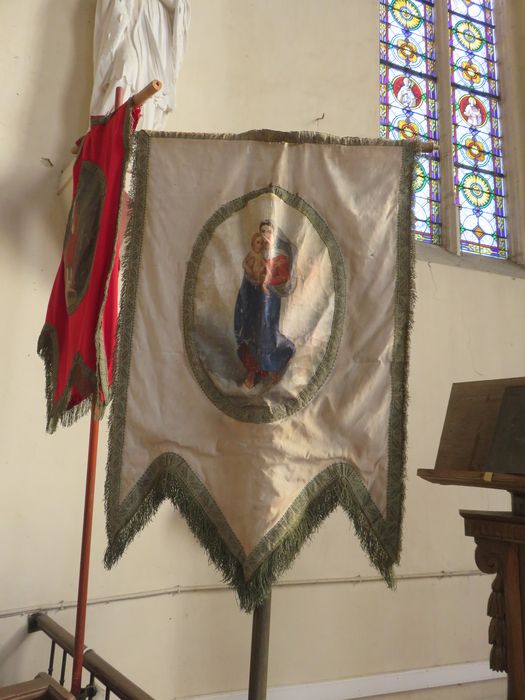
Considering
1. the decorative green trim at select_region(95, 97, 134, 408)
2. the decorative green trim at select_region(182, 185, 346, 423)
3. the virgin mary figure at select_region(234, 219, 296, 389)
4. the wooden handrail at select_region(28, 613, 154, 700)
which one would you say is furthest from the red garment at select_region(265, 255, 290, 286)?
the wooden handrail at select_region(28, 613, 154, 700)

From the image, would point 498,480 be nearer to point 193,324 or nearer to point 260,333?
point 260,333

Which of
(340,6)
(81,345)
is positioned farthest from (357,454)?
(340,6)

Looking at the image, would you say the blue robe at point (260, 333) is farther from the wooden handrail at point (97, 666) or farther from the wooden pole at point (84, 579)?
the wooden handrail at point (97, 666)

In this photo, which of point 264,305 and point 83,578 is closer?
point 264,305

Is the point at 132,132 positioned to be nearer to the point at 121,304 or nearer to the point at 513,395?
the point at 121,304

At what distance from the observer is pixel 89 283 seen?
94.7 inches

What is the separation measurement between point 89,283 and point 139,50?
181 centimetres

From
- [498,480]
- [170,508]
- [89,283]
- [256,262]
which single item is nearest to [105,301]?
[89,283]

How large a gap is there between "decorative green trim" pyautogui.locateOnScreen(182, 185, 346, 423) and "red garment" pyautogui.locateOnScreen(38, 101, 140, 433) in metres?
0.33

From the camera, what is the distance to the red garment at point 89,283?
233 centimetres

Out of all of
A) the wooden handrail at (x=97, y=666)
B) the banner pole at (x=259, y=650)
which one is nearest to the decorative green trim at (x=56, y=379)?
the wooden handrail at (x=97, y=666)

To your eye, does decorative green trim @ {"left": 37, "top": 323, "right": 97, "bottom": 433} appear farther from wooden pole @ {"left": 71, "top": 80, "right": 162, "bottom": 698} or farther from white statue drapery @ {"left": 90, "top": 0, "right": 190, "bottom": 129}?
white statue drapery @ {"left": 90, "top": 0, "right": 190, "bottom": 129}

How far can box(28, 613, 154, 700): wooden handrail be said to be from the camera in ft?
6.86

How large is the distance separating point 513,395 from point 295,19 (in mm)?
3455
